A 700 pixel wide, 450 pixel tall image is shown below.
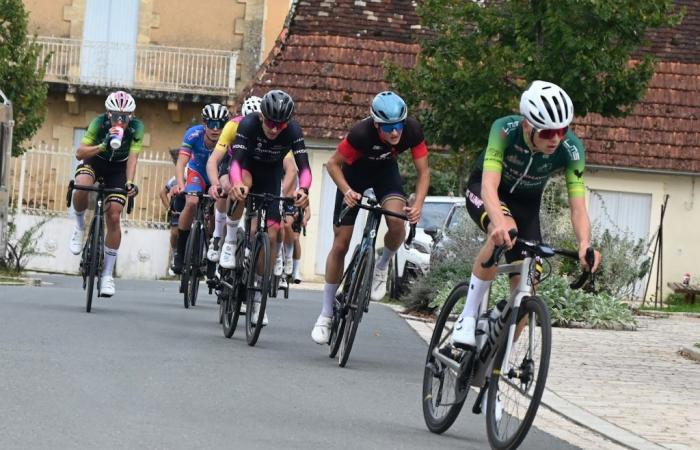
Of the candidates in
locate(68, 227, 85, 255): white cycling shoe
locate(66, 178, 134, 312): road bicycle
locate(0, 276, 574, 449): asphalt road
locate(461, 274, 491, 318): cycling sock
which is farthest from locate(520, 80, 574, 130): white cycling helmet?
locate(68, 227, 85, 255): white cycling shoe

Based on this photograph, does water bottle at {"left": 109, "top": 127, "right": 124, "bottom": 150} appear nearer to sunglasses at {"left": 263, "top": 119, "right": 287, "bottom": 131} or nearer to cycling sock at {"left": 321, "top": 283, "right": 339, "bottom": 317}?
sunglasses at {"left": 263, "top": 119, "right": 287, "bottom": 131}

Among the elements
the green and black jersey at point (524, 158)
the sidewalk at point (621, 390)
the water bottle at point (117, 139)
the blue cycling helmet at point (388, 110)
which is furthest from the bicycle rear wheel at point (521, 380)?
the water bottle at point (117, 139)

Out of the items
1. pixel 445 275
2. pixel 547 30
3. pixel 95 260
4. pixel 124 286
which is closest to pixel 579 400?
pixel 95 260

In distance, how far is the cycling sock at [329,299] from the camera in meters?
13.0

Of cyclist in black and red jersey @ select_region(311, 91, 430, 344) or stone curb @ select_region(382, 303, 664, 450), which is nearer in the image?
stone curb @ select_region(382, 303, 664, 450)

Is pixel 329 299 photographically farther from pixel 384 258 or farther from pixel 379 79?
pixel 379 79

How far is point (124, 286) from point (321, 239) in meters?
10.4

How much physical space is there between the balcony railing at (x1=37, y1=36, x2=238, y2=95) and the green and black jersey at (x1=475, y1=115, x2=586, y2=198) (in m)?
29.0

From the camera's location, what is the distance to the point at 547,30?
21484 mm

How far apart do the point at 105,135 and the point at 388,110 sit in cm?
477

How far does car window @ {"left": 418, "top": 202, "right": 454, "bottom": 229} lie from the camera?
26016mm

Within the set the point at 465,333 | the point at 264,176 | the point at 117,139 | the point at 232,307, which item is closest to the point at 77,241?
the point at 117,139

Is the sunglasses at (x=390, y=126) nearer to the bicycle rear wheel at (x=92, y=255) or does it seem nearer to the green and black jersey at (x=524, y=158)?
the green and black jersey at (x=524, y=158)

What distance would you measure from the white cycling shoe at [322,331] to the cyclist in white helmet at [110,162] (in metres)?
3.72
